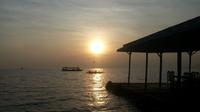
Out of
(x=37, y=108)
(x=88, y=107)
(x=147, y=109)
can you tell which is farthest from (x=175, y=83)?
(x=37, y=108)

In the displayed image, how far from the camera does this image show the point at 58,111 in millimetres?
23547

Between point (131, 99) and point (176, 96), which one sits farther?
point (131, 99)

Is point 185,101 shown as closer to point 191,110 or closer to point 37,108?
point 191,110

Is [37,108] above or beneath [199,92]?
beneath

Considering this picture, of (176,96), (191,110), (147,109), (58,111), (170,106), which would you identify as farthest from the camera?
(58,111)

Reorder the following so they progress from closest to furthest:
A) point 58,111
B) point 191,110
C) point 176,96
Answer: point 191,110, point 176,96, point 58,111

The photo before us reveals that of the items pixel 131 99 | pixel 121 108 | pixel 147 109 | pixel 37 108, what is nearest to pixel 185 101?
pixel 147 109

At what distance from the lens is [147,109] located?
71.6 feet

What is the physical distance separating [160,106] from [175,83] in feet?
12.2

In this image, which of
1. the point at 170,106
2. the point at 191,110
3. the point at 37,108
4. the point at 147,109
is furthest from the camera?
the point at 37,108

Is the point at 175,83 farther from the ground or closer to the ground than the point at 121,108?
farther from the ground

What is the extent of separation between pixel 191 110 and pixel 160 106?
253 cm

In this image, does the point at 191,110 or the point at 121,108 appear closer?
the point at 191,110

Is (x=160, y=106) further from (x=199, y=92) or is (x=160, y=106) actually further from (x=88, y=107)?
(x=88, y=107)
